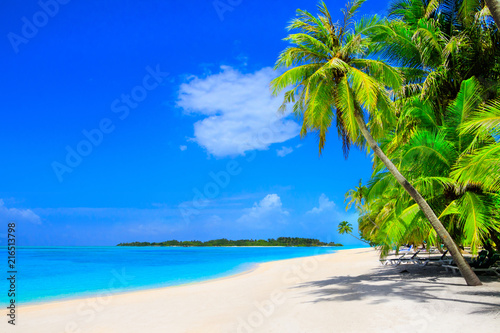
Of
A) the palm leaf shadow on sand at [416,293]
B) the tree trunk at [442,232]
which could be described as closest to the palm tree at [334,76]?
the tree trunk at [442,232]

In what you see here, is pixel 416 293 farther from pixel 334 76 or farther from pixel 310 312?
pixel 334 76

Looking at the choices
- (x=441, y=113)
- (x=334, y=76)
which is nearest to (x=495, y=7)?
(x=334, y=76)

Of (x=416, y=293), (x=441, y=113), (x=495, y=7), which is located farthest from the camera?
(x=441, y=113)

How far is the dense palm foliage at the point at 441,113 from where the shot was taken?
8.50m

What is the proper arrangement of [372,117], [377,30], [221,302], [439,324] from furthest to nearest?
[372,117] → [377,30] → [221,302] → [439,324]

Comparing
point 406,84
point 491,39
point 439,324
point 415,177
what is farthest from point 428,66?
point 439,324

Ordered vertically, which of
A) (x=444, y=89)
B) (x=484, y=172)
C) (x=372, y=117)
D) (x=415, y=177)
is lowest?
(x=484, y=172)

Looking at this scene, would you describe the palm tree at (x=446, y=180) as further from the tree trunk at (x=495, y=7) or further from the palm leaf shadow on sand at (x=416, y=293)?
the tree trunk at (x=495, y=7)

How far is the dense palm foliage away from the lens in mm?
8500

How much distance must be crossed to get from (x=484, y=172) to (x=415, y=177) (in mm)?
4295

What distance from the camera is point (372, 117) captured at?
10508mm

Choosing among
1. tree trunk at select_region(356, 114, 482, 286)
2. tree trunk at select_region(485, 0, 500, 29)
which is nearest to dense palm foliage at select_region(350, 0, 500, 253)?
tree trunk at select_region(356, 114, 482, 286)

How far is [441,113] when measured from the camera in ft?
35.4

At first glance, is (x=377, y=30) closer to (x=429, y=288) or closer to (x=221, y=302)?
(x=429, y=288)
